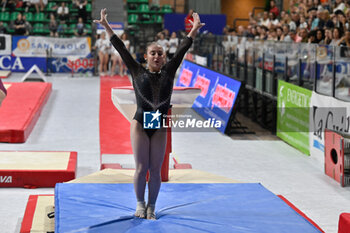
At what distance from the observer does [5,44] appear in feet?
62.0

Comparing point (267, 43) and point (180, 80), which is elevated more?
point (267, 43)

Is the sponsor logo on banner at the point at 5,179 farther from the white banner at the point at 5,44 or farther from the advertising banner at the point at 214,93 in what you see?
the white banner at the point at 5,44

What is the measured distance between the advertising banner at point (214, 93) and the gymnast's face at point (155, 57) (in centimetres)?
529

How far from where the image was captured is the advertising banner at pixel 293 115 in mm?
8469

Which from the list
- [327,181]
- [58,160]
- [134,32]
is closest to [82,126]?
[58,160]

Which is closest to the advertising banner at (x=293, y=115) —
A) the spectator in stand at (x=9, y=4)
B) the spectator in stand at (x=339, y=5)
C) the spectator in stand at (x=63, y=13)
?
the spectator in stand at (x=339, y=5)

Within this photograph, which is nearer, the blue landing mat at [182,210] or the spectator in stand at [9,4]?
the blue landing mat at [182,210]

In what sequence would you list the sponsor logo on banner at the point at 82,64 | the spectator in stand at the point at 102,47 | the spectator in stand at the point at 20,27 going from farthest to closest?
the spectator in stand at the point at 20,27
the sponsor logo on banner at the point at 82,64
the spectator in stand at the point at 102,47

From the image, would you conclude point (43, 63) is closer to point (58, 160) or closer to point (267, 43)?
point (267, 43)

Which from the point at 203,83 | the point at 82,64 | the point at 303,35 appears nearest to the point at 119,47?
the point at 203,83

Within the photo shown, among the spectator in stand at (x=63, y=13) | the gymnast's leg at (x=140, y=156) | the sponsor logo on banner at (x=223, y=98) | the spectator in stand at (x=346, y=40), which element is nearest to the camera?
the gymnast's leg at (x=140, y=156)

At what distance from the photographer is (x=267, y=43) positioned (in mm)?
10680

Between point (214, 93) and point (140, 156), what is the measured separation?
6.71 meters

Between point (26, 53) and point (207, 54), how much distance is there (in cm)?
697
